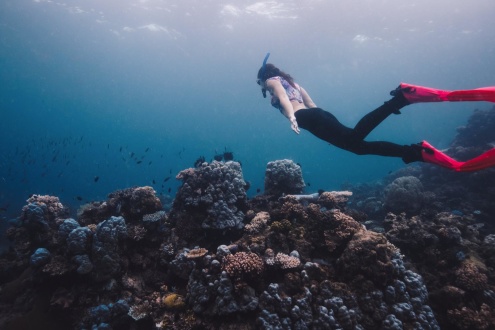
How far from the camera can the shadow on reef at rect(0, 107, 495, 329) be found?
4.77 m

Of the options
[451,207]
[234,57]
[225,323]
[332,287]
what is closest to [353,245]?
[332,287]

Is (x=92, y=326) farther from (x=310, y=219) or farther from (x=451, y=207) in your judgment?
(x=451, y=207)

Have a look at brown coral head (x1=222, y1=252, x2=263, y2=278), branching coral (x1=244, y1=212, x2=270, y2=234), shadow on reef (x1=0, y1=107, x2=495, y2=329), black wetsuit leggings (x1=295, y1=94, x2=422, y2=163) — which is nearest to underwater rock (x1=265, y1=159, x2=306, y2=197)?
shadow on reef (x1=0, y1=107, x2=495, y2=329)

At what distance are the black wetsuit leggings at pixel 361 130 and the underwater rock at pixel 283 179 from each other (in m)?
3.16

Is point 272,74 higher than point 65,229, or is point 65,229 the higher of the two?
point 272,74

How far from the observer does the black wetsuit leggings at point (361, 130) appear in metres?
6.14

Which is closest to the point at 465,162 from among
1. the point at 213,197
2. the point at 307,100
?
the point at 307,100

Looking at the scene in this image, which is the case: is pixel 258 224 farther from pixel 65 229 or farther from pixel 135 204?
pixel 65 229

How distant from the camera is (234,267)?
16.4 feet

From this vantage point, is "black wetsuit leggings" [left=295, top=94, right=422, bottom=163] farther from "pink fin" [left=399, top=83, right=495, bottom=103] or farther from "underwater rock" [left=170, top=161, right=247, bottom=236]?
"underwater rock" [left=170, top=161, right=247, bottom=236]

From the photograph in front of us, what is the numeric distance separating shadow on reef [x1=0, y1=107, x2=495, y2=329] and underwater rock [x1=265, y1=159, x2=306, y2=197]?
3.08 feet

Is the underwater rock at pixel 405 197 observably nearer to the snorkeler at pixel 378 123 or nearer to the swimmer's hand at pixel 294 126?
the snorkeler at pixel 378 123

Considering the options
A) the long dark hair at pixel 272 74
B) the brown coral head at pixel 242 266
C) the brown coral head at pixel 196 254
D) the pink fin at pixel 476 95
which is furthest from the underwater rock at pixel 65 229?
the pink fin at pixel 476 95

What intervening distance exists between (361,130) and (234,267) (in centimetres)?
423
